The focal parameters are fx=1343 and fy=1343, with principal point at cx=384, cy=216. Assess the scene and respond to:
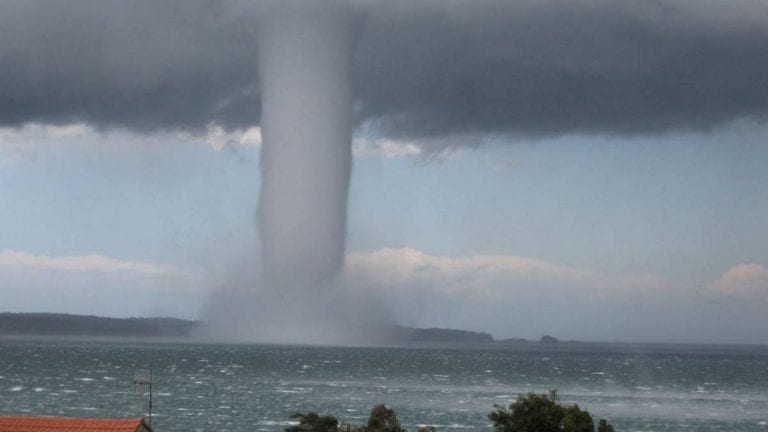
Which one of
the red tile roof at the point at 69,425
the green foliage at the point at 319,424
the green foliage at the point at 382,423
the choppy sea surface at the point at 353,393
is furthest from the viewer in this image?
the choppy sea surface at the point at 353,393

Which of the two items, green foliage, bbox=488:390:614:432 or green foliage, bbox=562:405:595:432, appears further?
green foliage, bbox=488:390:614:432

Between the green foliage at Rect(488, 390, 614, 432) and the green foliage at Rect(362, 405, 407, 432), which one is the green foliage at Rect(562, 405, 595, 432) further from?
the green foliage at Rect(362, 405, 407, 432)

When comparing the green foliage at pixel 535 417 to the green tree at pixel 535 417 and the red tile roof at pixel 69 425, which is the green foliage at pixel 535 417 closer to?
the green tree at pixel 535 417

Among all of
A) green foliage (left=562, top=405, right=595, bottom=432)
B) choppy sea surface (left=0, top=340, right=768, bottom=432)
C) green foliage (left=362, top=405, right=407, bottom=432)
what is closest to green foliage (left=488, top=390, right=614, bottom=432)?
green foliage (left=562, top=405, right=595, bottom=432)

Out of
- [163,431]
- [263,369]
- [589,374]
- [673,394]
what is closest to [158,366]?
[263,369]

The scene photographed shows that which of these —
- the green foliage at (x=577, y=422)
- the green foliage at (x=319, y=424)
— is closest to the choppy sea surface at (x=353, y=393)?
the green foliage at (x=319, y=424)

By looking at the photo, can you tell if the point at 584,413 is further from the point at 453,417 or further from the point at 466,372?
the point at 466,372

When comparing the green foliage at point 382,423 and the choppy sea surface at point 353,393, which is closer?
the green foliage at point 382,423

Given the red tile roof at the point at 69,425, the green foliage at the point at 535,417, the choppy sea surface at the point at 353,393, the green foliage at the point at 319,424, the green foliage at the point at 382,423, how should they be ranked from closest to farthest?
the red tile roof at the point at 69,425, the green foliage at the point at 382,423, the green foliage at the point at 319,424, the green foliage at the point at 535,417, the choppy sea surface at the point at 353,393

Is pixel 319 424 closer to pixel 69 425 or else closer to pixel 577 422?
pixel 577 422

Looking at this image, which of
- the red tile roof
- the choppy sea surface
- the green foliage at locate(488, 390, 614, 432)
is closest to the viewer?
the red tile roof

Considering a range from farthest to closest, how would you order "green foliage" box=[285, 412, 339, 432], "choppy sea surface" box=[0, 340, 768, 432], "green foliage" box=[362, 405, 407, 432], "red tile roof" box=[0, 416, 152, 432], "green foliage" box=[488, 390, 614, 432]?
"choppy sea surface" box=[0, 340, 768, 432], "green foliage" box=[488, 390, 614, 432], "green foliage" box=[285, 412, 339, 432], "green foliage" box=[362, 405, 407, 432], "red tile roof" box=[0, 416, 152, 432]
